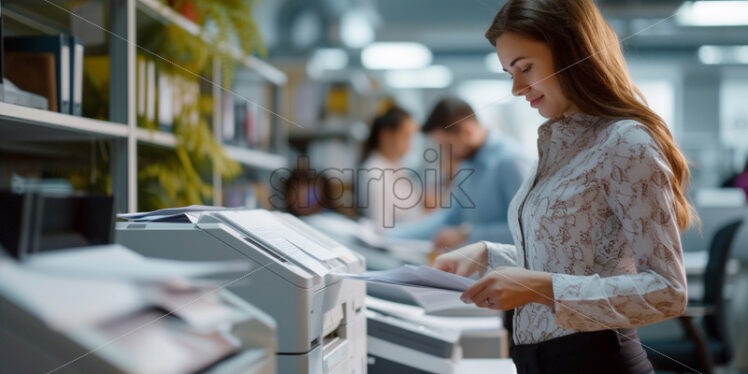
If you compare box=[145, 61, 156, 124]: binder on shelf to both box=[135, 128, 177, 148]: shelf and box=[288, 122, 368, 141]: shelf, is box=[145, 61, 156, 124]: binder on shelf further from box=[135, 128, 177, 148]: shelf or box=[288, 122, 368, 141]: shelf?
box=[288, 122, 368, 141]: shelf

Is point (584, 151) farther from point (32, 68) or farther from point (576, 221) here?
point (32, 68)

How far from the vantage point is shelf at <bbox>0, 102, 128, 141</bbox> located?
1146mm

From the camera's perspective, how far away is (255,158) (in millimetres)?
2826

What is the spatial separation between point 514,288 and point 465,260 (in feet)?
0.69

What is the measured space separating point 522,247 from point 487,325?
2.28ft

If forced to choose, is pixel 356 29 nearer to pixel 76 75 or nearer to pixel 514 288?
pixel 76 75

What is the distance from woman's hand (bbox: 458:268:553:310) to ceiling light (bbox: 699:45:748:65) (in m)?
5.50

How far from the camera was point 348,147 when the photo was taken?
14.1 ft

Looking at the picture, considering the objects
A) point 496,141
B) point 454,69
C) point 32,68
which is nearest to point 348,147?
point 496,141

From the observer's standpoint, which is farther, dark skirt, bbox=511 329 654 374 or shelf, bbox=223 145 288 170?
shelf, bbox=223 145 288 170

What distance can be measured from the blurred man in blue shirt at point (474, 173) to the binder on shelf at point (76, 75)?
32.3 inches

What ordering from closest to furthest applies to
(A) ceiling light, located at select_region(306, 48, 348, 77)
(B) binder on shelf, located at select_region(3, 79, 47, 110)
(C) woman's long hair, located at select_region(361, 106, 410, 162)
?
(B) binder on shelf, located at select_region(3, 79, 47, 110) → (C) woman's long hair, located at select_region(361, 106, 410, 162) → (A) ceiling light, located at select_region(306, 48, 348, 77)

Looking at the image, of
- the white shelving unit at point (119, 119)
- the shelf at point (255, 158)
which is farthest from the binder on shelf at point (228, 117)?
the white shelving unit at point (119, 119)

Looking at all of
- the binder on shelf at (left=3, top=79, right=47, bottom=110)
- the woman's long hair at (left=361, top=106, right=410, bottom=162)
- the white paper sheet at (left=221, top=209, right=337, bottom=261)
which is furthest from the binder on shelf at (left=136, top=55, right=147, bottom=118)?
the woman's long hair at (left=361, top=106, right=410, bottom=162)
